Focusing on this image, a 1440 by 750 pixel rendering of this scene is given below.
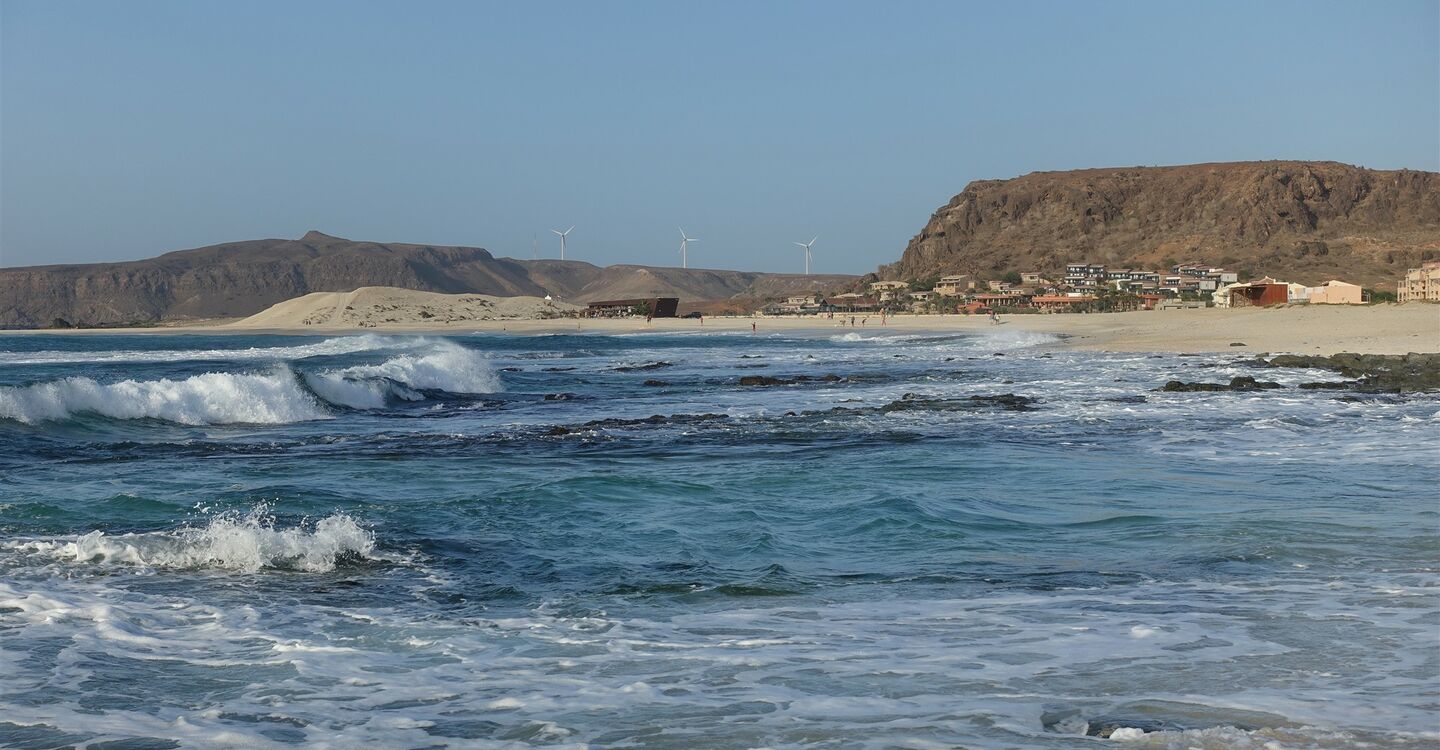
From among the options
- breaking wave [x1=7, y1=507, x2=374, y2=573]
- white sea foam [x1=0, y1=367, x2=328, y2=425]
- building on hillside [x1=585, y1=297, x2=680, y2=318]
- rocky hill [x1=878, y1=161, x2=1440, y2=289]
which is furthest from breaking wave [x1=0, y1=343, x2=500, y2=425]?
rocky hill [x1=878, y1=161, x2=1440, y2=289]

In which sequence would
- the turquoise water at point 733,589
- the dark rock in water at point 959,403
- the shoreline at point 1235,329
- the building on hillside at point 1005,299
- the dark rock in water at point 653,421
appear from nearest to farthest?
the turquoise water at point 733,589 → the dark rock in water at point 653,421 → the dark rock in water at point 959,403 → the shoreline at point 1235,329 → the building on hillside at point 1005,299

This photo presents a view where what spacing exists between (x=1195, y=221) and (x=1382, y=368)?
487 feet

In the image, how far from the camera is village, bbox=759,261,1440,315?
286 ft

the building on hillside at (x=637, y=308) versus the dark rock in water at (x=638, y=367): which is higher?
the building on hillside at (x=637, y=308)

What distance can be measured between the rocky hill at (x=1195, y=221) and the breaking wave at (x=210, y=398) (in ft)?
425

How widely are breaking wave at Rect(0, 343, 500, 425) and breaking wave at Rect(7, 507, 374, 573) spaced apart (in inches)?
429

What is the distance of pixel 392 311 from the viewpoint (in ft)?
418

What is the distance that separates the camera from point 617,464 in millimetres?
13969

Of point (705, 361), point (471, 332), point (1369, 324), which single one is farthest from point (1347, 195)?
point (705, 361)

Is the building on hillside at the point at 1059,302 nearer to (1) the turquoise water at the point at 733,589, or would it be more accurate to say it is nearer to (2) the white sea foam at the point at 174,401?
(2) the white sea foam at the point at 174,401

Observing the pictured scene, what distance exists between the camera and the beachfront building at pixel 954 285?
14125cm

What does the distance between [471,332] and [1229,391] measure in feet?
287

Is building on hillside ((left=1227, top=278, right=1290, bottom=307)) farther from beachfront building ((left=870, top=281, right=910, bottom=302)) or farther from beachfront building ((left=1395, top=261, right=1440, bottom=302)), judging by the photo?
beachfront building ((left=870, top=281, right=910, bottom=302))

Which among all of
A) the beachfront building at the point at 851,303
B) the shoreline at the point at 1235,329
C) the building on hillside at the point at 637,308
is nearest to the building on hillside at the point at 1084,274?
the beachfront building at the point at 851,303
